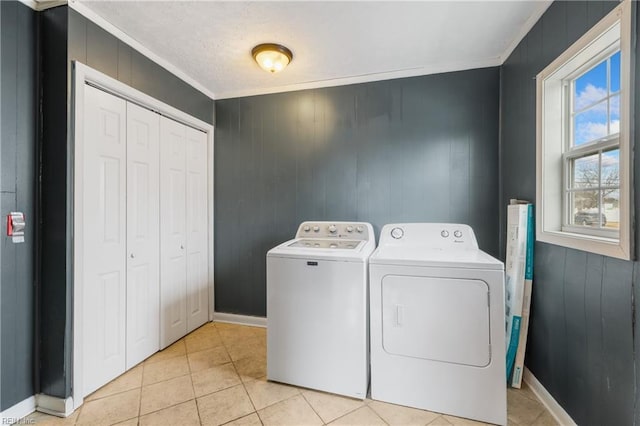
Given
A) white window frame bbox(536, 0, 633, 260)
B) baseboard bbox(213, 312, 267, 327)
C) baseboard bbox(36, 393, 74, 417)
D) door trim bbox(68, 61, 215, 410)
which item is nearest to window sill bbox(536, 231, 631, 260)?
white window frame bbox(536, 0, 633, 260)

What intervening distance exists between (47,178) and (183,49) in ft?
4.30

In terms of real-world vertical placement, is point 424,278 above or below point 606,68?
below

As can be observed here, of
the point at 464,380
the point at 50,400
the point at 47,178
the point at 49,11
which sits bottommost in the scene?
the point at 50,400

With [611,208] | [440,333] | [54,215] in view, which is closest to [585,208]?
[611,208]

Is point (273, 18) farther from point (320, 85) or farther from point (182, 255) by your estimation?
point (182, 255)

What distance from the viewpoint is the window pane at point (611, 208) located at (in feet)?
4.30

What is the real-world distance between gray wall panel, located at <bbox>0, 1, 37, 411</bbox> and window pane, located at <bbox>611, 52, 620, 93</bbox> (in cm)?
316

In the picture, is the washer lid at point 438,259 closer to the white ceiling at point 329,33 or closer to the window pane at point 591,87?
the window pane at point 591,87

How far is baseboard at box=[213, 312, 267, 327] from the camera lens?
9.33 ft

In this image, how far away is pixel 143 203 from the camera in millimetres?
2139

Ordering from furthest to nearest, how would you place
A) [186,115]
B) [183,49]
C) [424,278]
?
[186,115]
[183,49]
[424,278]

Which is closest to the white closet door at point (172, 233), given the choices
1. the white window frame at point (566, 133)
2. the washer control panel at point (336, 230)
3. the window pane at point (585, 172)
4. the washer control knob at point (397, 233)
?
the washer control panel at point (336, 230)

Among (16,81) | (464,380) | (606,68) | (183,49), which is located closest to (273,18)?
(183,49)

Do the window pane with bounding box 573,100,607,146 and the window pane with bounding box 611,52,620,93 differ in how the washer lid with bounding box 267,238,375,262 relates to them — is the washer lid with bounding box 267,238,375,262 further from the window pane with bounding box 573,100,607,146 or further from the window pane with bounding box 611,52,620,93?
the window pane with bounding box 611,52,620,93
